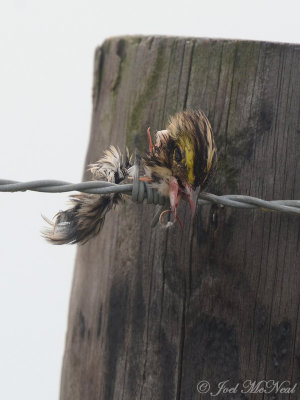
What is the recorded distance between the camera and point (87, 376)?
12.8ft

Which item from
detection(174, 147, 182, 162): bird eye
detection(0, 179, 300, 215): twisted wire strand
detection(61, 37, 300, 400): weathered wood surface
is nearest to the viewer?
detection(0, 179, 300, 215): twisted wire strand

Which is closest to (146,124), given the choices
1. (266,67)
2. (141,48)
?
(141,48)

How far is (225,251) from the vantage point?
3.46 m

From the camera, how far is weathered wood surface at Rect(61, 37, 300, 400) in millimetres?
3453

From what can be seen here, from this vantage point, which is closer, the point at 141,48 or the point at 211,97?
the point at 211,97

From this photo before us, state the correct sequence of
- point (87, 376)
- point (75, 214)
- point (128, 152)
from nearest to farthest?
1. point (75, 214)
2. point (128, 152)
3. point (87, 376)

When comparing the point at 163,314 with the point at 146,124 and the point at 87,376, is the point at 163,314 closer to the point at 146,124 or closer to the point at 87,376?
the point at 87,376

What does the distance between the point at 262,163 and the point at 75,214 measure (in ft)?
3.16

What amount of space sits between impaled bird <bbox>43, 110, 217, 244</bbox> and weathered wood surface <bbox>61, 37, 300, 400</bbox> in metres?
0.24
